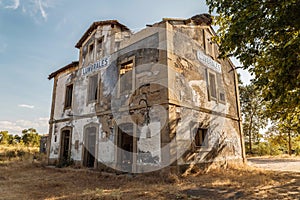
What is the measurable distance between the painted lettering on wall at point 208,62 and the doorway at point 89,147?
6.70 metres

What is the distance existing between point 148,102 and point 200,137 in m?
3.02

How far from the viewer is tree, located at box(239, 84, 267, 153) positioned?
2431 cm

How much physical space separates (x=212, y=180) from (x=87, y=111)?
743 cm

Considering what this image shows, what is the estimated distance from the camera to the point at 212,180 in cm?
786

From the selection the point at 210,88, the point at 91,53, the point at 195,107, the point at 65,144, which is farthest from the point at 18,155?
the point at 210,88

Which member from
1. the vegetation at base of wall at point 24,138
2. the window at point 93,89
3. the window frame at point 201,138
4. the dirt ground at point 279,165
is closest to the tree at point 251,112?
the dirt ground at point 279,165

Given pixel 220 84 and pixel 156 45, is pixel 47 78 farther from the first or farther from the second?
pixel 220 84

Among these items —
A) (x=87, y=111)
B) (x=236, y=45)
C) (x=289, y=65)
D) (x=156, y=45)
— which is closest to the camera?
(x=289, y=65)

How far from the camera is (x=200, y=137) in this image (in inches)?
385

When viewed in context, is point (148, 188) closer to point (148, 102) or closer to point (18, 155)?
point (148, 102)

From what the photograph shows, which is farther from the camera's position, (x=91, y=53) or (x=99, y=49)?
(x=91, y=53)

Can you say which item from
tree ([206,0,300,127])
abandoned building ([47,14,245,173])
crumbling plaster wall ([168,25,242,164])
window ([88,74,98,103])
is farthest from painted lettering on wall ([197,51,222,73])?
window ([88,74,98,103])

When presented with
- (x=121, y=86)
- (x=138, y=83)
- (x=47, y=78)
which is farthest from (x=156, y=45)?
(x=47, y=78)

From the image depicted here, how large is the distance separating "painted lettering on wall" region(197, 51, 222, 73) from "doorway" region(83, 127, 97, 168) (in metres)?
6.70
